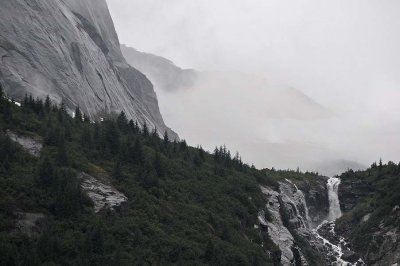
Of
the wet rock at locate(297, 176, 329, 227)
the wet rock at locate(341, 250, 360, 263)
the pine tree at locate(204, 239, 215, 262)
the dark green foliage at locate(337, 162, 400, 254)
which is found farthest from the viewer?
the wet rock at locate(297, 176, 329, 227)

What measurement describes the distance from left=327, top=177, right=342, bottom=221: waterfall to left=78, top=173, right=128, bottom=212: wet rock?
8539cm

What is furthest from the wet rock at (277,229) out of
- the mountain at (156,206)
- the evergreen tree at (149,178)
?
the evergreen tree at (149,178)

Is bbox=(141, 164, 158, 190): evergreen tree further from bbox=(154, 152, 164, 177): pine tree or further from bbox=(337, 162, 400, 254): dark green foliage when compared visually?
bbox=(337, 162, 400, 254): dark green foliage

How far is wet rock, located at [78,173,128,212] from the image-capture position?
90.7 meters

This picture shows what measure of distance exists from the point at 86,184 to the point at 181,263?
20875mm

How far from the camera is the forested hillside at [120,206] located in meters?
75.9

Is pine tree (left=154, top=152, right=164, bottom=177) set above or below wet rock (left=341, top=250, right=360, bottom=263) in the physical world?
above

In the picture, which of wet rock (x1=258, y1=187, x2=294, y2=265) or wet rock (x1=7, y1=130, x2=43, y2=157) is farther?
wet rock (x1=258, y1=187, x2=294, y2=265)

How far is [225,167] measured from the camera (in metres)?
144

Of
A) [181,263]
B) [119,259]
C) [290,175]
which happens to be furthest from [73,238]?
[290,175]

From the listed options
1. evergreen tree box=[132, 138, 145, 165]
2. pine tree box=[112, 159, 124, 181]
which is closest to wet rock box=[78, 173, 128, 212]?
pine tree box=[112, 159, 124, 181]

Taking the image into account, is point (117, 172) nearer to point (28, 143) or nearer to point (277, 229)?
point (28, 143)

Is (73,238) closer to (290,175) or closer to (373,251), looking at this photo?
(373,251)

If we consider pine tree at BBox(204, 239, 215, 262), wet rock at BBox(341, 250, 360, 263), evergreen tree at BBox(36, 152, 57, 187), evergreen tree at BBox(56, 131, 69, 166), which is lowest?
pine tree at BBox(204, 239, 215, 262)
